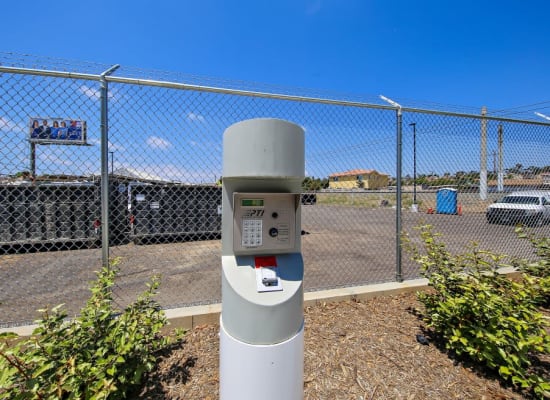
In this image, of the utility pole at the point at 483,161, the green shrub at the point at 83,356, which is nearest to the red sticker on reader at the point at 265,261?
the green shrub at the point at 83,356

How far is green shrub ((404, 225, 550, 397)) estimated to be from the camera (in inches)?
76.6

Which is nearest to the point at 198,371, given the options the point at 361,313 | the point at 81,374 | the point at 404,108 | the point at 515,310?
the point at 81,374

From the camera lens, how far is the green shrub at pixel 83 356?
1.37 meters

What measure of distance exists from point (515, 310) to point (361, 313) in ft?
4.34

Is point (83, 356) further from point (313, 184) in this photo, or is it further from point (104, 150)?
point (313, 184)

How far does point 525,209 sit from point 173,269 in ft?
24.2

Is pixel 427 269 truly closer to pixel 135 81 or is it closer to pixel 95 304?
pixel 95 304

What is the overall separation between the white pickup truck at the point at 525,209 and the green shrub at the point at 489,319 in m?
3.60

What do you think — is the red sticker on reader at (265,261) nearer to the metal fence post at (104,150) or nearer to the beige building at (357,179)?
the metal fence post at (104,150)

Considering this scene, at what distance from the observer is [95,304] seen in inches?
71.7

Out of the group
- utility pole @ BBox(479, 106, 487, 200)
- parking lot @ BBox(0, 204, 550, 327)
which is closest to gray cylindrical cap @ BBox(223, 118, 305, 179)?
parking lot @ BBox(0, 204, 550, 327)

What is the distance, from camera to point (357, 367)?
2.18 m

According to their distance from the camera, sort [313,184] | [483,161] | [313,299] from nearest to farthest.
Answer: [313,299] → [313,184] → [483,161]

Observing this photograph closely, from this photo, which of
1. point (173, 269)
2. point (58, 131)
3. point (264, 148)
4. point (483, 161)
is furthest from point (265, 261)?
point (173, 269)
